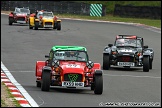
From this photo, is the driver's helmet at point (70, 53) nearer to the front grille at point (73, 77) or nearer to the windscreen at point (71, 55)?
the windscreen at point (71, 55)

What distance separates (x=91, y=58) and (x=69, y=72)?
1304 centimetres

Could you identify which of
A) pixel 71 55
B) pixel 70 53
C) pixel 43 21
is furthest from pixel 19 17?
pixel 71 55

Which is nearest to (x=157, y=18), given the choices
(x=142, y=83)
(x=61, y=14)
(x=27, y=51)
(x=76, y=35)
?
(x=61, y=14)

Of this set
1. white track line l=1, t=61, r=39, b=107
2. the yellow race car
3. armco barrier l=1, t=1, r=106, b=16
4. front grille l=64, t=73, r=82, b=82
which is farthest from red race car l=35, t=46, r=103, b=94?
armco barrier l=1, t=1, r=106, b=16

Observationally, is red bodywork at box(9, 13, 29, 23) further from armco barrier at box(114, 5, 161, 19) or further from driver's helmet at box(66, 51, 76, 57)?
driver's helmet at box(66, 51, 76, 57)

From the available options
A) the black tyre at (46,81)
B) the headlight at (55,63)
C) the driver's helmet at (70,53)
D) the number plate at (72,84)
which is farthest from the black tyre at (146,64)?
the black tyre at (46,81)

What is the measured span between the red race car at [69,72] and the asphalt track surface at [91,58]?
231mm

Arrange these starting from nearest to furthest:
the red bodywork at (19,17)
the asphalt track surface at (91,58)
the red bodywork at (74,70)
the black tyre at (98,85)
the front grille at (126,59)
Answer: the asphalt track surface at (91,58) → the black tyre at (98,85) → the red bodywork at (74,70) → the front grille at (126,59) → the red bodywork at (19,17)

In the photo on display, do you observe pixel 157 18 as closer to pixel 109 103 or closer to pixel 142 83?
pixel 142 83

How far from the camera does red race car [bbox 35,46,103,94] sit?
640 inches

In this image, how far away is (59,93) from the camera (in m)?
16.0

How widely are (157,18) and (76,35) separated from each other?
86.4 feet

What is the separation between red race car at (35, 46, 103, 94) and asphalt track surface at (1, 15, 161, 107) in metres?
0.23

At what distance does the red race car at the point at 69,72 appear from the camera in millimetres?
16250
